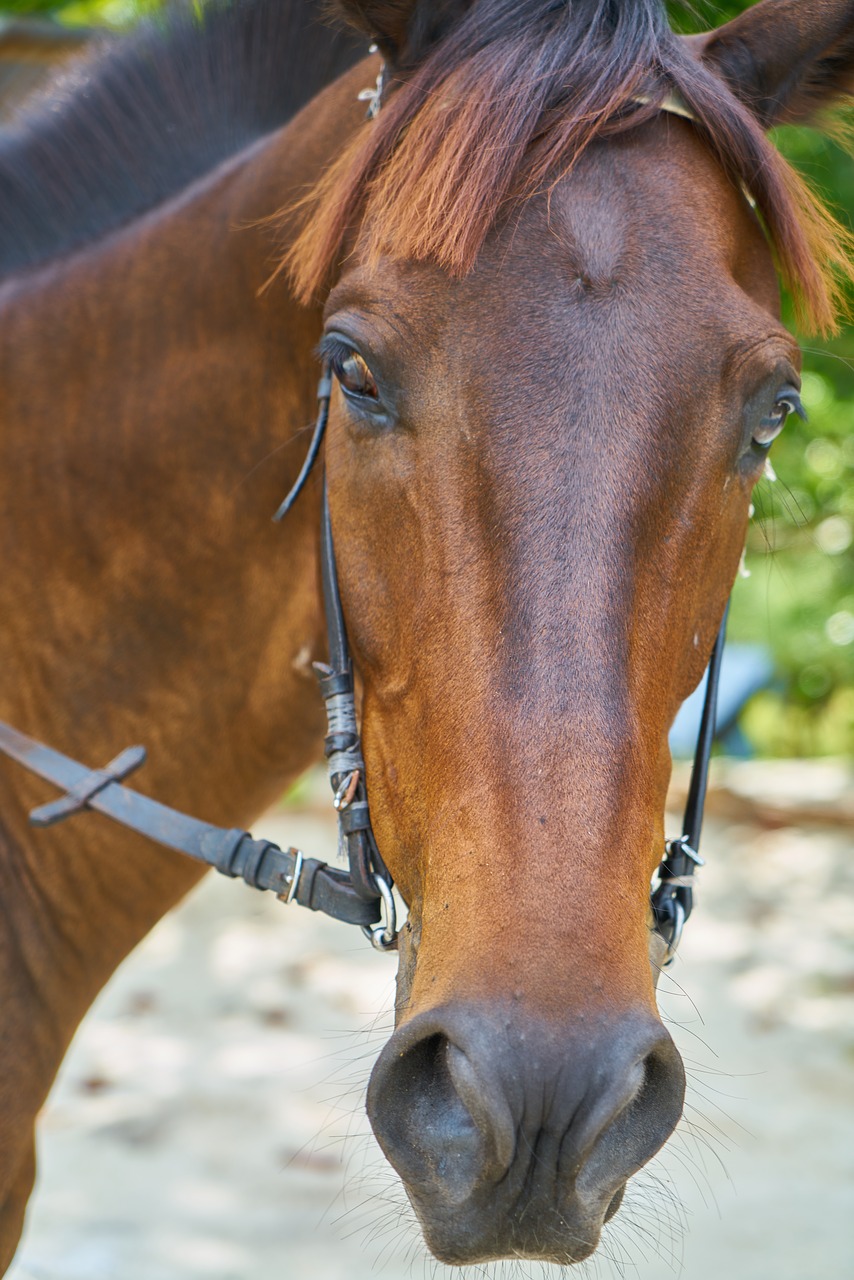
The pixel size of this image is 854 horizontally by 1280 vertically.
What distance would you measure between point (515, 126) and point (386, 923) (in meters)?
1.04

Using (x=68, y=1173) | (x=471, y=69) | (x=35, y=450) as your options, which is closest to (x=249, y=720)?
(x=35, y=450)

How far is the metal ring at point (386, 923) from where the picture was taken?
1521mm

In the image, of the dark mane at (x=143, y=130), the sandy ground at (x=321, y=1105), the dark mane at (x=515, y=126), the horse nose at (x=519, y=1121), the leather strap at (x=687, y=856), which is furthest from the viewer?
the sandy ground at (x=321, y=1105)

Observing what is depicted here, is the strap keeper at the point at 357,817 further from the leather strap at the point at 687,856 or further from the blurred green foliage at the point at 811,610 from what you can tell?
the blurred green foliage at the point at 811,610

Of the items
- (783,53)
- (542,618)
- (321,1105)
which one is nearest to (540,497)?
(542,618)

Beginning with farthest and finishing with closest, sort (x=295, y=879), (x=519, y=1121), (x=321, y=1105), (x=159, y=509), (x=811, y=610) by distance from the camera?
1. (x=811, y=610)
2. (x=321, y=1105)
3. (x=159, y=509)
4. (x=295, y=879)
5. (x=519, y=1121)

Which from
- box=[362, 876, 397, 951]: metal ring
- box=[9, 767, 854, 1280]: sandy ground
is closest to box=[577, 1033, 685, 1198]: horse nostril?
box=[362, 876, 397, 951]: metal ring

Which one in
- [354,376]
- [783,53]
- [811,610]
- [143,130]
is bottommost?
[354,376]

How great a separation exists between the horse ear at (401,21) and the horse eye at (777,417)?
693 mm

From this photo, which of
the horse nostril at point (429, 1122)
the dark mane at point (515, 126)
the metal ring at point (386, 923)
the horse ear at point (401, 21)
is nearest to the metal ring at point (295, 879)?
the metal ring at point (386, 923)

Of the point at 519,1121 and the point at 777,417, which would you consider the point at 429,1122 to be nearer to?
the point at 519,1121

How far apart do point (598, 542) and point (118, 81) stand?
58.3 inches

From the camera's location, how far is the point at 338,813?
1544 mm

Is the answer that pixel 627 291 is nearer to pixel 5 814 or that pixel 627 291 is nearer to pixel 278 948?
pixel 5 814
